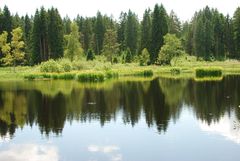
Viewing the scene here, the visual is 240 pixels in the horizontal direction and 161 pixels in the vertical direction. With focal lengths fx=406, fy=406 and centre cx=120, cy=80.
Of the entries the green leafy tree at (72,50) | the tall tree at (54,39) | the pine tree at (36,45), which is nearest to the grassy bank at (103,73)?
the pine tree at (36,45)

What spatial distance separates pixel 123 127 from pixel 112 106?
8.53 metres

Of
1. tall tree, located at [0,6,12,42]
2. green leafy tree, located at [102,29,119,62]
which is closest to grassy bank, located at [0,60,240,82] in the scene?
tall tree, located at [0,6,12,42]

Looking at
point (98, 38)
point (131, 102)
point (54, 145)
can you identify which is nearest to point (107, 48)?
point (98, 38)

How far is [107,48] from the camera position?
113688 millimetres

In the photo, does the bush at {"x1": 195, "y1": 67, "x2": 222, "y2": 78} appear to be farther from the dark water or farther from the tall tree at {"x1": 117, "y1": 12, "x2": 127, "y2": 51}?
the tall tree at {"x1": 117, "y1": 12, "x2": 127, "y2": 51}

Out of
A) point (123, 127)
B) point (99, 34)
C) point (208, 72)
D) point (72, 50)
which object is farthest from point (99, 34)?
point (123, 127)

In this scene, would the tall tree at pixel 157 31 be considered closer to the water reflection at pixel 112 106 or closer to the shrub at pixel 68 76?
the shrub at pixel 68 76

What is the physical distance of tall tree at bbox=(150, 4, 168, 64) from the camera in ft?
304

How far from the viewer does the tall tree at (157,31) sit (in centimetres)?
9262

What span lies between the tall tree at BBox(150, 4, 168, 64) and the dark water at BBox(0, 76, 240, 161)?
5210cm

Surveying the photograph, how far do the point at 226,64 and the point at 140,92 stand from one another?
45788 millimetres

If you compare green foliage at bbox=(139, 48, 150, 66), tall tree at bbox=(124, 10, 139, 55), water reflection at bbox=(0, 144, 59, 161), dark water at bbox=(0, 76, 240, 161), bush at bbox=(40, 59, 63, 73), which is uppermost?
tall tree at bbox=(124, 10, 139, 55)

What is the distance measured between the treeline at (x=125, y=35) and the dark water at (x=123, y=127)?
52.2m

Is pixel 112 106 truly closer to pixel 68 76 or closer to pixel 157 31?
pixel 68 76
